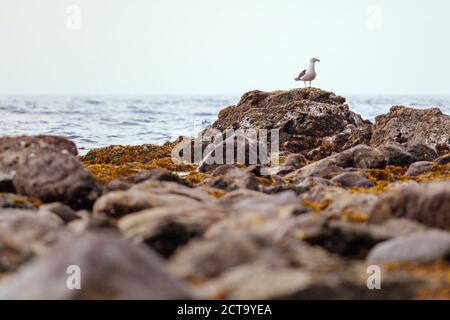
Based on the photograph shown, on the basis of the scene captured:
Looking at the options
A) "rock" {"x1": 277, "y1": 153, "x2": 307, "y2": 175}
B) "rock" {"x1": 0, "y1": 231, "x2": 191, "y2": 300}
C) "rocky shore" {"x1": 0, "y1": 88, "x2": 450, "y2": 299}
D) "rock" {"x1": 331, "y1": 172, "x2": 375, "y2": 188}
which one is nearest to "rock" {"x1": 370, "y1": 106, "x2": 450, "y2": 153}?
"rock" {"x1": 277, "y1": 153, "x2": 307, "y2": 175}

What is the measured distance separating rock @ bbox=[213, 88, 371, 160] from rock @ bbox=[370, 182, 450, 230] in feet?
32.3

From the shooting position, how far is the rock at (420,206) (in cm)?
724

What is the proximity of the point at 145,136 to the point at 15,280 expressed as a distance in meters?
22.1

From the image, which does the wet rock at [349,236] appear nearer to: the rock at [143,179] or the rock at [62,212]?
the rock at [62,212]

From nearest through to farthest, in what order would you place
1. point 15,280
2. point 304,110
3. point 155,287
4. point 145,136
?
1. point 155,287
2. point 15,280
3. point 304,110
4. point 145,136

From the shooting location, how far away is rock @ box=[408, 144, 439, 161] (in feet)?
51.3

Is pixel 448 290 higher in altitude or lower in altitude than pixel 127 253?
lower

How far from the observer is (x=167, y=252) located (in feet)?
21.2

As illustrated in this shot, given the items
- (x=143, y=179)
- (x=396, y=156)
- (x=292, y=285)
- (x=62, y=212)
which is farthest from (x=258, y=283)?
(x=396, y=156)

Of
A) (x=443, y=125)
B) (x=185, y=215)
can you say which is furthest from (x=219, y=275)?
(x=443, y=125)

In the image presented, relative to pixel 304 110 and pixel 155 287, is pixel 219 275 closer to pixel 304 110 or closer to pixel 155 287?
pixel 155 287

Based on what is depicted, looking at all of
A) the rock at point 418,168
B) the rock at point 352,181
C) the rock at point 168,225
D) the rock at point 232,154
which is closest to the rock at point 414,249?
the rock at point 168,225

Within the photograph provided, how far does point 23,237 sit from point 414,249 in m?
3.92

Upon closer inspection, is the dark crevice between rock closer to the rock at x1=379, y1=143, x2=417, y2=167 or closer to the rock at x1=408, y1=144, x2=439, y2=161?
the rock at x1=379, y1=143, x2=417, y2=167
